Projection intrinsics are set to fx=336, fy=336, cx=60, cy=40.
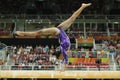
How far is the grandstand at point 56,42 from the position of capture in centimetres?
1880

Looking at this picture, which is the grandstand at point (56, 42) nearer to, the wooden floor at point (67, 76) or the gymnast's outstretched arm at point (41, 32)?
the wooden floor at point (67, 76)

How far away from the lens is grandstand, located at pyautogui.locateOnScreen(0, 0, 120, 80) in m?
18.8

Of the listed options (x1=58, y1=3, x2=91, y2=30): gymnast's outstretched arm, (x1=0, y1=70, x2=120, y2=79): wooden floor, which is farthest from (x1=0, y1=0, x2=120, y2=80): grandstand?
(x1=58, y1=3, x2=91, y2=30): gymnast's outstretched arm

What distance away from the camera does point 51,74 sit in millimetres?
12359

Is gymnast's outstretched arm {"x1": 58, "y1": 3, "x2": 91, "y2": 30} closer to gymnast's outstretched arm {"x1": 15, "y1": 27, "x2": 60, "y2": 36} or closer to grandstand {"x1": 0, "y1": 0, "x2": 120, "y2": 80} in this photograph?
gymnast's outstretched arm {"x1": 15, "y1": 27, "x2": 60, "y2": 36}

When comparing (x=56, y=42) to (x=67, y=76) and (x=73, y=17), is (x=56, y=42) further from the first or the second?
(x=73, y=17)

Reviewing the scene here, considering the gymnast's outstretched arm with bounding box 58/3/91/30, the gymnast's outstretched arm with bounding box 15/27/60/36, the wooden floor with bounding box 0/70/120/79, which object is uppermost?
the gymnast's outstretched arm with bounding box 58/3/91/30

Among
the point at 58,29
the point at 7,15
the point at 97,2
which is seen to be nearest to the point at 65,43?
the point at 58,29

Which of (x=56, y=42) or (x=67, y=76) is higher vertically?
(x=56, y=42)

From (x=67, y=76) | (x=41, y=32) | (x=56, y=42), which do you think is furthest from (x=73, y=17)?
(x=56, y=42)

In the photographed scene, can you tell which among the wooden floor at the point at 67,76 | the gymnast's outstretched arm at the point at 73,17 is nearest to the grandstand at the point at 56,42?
the wooden floor at the point at 67,76

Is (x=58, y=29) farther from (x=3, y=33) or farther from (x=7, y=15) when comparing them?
(x=7, y=15)

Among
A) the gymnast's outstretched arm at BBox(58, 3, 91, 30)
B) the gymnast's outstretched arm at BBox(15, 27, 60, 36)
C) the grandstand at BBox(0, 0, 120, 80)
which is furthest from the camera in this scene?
the grandstand at BBox(0, 0, 120, 80)

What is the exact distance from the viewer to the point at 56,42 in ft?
76.9
